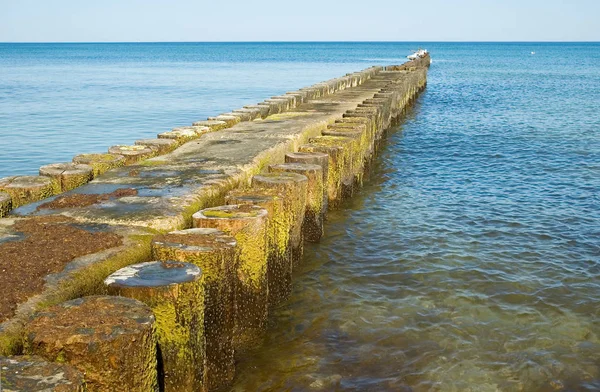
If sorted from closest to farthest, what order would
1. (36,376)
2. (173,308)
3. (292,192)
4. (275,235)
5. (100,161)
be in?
(36,376) < (173,308) < (275,235) < (292,192) < (100,161)

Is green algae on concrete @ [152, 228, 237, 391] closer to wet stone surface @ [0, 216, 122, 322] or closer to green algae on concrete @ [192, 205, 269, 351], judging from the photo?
green algae on concrete @ [192, 205, 269, 351]

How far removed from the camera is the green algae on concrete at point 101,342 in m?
2.71

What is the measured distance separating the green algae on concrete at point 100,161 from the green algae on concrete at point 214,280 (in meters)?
2.96

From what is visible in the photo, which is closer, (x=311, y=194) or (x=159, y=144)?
(x=311, y=194)

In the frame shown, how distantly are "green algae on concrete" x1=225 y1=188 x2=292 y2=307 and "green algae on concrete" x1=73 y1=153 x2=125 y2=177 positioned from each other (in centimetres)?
210

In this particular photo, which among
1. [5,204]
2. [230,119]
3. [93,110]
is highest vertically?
[230,119]

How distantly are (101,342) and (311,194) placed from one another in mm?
4190

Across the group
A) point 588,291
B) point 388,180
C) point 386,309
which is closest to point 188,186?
point 386,309

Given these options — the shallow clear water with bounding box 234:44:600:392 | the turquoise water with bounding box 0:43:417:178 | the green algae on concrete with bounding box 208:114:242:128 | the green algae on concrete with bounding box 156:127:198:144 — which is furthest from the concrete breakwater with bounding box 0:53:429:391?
the turquoise water with bounding box 0:43:417:178

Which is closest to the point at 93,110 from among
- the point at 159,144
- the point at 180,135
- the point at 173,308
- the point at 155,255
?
the point at 180,135

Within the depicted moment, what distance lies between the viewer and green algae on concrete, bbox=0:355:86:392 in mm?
2352

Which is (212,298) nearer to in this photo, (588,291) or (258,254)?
(258,254)

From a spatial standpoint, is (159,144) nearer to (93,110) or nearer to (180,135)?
(180,135)

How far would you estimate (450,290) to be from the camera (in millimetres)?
6266
